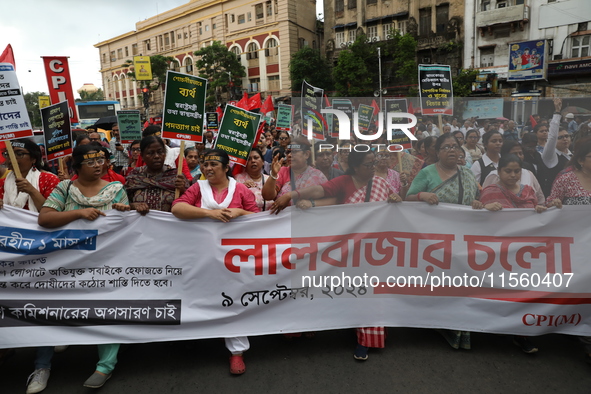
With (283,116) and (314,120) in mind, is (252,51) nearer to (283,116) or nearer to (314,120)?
(283,116)

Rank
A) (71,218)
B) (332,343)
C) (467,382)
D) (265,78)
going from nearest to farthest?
(467,382), (71,218), (332,343), (265,78)

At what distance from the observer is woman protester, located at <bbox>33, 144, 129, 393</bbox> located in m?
3.04

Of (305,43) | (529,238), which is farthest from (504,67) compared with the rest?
(529,238)

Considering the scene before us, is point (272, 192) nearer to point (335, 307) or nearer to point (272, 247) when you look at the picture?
point (272, 247)

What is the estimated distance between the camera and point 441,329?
3.53 metres

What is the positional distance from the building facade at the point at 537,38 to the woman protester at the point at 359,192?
88.2ft

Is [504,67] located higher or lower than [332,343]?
higher

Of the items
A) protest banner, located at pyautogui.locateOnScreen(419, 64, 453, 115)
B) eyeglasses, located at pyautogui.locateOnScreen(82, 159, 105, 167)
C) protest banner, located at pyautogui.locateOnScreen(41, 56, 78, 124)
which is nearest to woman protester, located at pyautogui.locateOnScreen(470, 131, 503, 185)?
eyeglasses, located at pyautogui.locateOnScreen(82, 159, 105, 167)

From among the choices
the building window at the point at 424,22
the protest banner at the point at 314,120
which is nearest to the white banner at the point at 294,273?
the protest banner at the point at 314,120

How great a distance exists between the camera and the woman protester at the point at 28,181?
3.56 meters

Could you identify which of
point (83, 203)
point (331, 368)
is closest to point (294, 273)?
point (331, 368)

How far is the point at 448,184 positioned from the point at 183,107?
2478 millimetres

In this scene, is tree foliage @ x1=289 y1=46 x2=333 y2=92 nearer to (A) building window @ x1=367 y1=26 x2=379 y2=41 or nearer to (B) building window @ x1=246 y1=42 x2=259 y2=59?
(A) building window @ x1=367 y1=26 x2=379 y2=41

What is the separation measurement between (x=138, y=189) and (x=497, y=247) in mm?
3056
